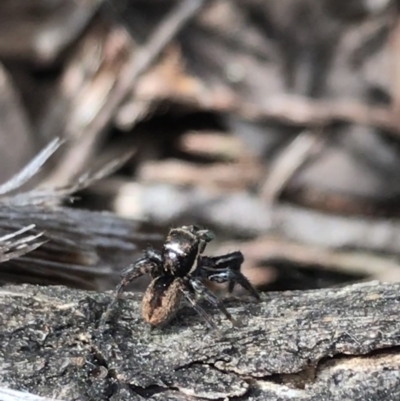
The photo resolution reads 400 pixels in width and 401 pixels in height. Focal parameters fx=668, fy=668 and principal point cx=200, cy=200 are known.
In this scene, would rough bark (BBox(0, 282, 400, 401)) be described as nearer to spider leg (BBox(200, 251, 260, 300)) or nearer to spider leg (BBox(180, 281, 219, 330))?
spider leg (BBox(180, 281, 219, 330))

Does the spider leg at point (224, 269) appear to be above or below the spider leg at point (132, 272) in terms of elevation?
above

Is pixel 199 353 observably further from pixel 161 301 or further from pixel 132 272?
pixel 132 272

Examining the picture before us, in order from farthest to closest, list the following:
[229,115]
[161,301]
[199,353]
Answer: [229,115]
[161,301]
[199,353]

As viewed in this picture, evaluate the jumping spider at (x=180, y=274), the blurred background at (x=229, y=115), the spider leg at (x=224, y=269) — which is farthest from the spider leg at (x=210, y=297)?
the blurred background at (x=229, y=115)

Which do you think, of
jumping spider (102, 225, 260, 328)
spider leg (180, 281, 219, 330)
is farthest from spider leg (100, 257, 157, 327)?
spider leg (180, 281, 219, 330)

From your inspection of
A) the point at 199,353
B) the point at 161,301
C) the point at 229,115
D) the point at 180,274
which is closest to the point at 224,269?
the point at 180,274

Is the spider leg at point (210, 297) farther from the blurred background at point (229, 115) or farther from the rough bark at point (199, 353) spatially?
the blurred background at point (229, 115)
